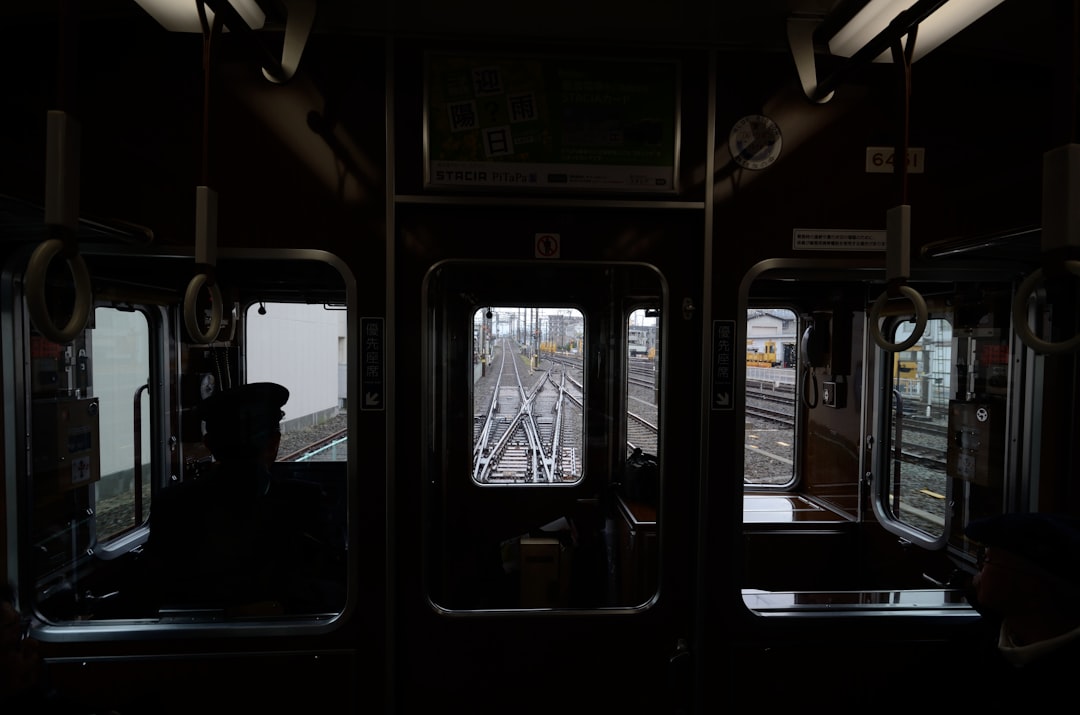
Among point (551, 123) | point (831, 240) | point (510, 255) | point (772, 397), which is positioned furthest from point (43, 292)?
point (772, 397)

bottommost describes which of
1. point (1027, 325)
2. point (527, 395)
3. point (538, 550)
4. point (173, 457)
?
point (538, 550)

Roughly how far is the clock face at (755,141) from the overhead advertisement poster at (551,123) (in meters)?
0.23

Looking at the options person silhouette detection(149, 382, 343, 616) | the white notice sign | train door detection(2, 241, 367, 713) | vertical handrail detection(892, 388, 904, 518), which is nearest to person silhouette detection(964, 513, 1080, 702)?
the white notice sign

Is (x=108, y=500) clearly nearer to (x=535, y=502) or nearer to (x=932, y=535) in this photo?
(x=535, y=502)

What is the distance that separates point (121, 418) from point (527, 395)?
6.90ft

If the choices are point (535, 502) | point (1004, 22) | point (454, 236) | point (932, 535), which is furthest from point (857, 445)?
point (454, 236)

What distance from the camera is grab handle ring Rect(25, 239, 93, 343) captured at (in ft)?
2.73

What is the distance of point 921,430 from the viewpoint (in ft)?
9.52

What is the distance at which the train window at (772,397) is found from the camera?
3076 mm

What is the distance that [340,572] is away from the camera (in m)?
2.33

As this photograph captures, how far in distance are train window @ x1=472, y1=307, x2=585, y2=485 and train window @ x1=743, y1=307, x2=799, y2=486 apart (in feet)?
3.33

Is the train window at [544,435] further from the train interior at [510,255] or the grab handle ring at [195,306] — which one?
the grab handle ring at [195,306]

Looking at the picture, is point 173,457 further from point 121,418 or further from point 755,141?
point 755,141

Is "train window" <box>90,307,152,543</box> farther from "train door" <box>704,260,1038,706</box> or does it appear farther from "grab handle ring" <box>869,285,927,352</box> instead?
"grab handle ring" <box>869,285,927,352</box>
